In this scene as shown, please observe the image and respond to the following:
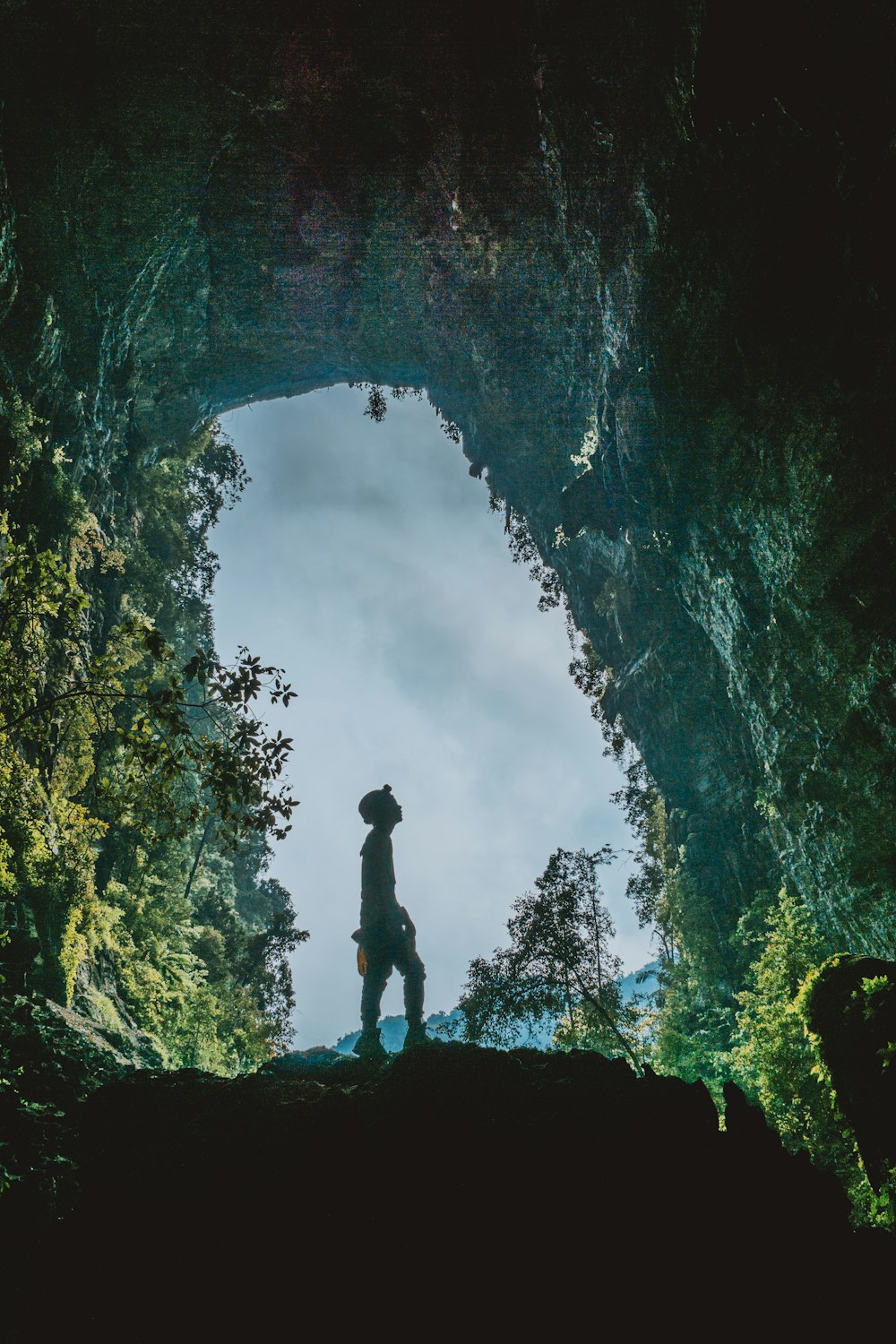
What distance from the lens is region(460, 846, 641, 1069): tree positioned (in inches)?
625

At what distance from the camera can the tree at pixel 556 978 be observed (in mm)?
15867

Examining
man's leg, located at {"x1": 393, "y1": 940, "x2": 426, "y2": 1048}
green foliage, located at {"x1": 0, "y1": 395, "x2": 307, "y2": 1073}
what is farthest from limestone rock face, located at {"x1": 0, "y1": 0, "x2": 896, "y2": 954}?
man's leg, located at {"x1": 393, "y1": 940, "x2": 426, "y2": 1048}

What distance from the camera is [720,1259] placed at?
2.94 m

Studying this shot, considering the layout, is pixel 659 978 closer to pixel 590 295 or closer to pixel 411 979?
pixel 411 979

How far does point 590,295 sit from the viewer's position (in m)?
17.1

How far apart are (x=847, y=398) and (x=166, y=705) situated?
9.67 metres

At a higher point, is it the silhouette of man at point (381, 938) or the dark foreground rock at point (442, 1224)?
the silhouette of man at point (381, 938)

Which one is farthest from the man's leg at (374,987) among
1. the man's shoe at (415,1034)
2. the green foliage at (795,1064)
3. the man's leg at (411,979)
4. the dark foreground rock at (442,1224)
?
the green foliage at (795,1064)

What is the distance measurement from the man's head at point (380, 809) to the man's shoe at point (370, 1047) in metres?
2.80

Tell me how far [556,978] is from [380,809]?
9867 mm

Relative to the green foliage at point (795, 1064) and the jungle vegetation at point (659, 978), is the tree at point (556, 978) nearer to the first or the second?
the jungle vegetation at point (659, 978)

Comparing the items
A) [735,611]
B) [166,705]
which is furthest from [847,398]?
[166,705]

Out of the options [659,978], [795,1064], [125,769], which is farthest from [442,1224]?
[659,978]

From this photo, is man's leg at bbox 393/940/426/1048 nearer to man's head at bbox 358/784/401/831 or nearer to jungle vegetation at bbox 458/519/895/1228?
man's head at bbox 358/784/401/831
